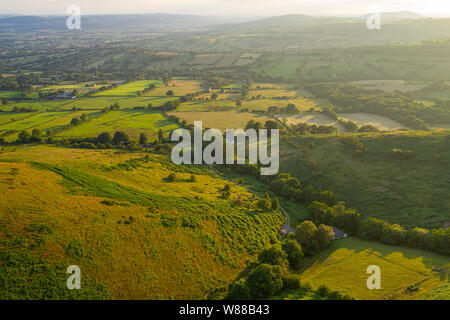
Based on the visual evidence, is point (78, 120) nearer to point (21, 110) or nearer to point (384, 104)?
point (21, 110)

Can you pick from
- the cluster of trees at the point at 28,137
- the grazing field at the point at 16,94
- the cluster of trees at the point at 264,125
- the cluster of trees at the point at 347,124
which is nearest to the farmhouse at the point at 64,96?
the grazing field at the point at 16,94

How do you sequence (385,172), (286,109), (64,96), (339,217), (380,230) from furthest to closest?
(64,96), (286,109), (385,172), (339,217), (380,230)

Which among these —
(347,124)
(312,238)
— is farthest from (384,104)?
(312,238)

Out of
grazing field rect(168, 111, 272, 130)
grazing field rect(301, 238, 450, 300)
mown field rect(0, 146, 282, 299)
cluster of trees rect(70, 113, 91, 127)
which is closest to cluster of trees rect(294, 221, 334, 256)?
grazing field rect(301, 238, 450, 300)

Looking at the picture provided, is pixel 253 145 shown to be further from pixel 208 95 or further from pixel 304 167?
pixel 208 95

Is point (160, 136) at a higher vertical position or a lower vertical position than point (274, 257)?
higher

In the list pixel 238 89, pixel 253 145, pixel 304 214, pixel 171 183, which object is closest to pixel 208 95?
pixel 238 89
